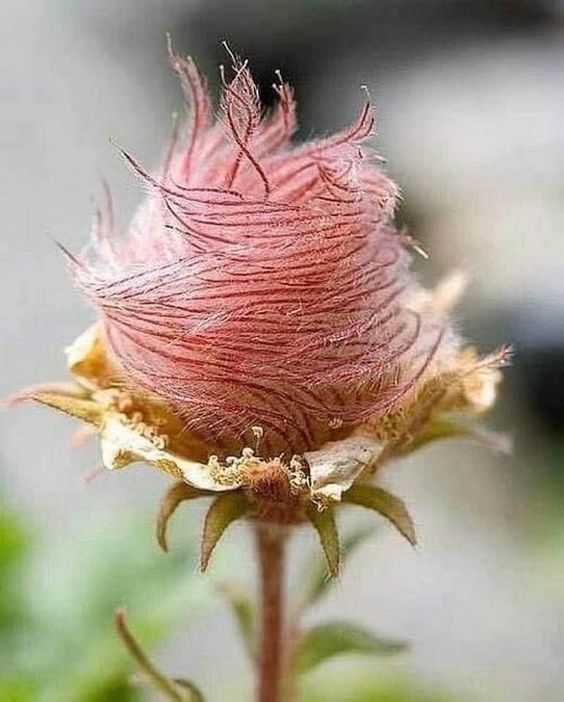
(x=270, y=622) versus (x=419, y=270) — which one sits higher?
(x=270, y=622)

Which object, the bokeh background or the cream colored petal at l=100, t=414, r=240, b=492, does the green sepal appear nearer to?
the cream colored petal at l=100, t=414, r=240, b=492

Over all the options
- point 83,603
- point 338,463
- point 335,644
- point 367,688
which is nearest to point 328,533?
point 338,463

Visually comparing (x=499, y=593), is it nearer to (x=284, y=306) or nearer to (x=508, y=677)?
(x=508, y=677)

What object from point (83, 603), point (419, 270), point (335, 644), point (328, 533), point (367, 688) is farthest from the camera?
point (419, 270)

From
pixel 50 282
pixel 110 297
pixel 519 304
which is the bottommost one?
pixel 50 282

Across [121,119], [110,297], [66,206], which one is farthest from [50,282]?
[110,297]

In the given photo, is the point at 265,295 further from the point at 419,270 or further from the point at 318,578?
the point at 419,270
